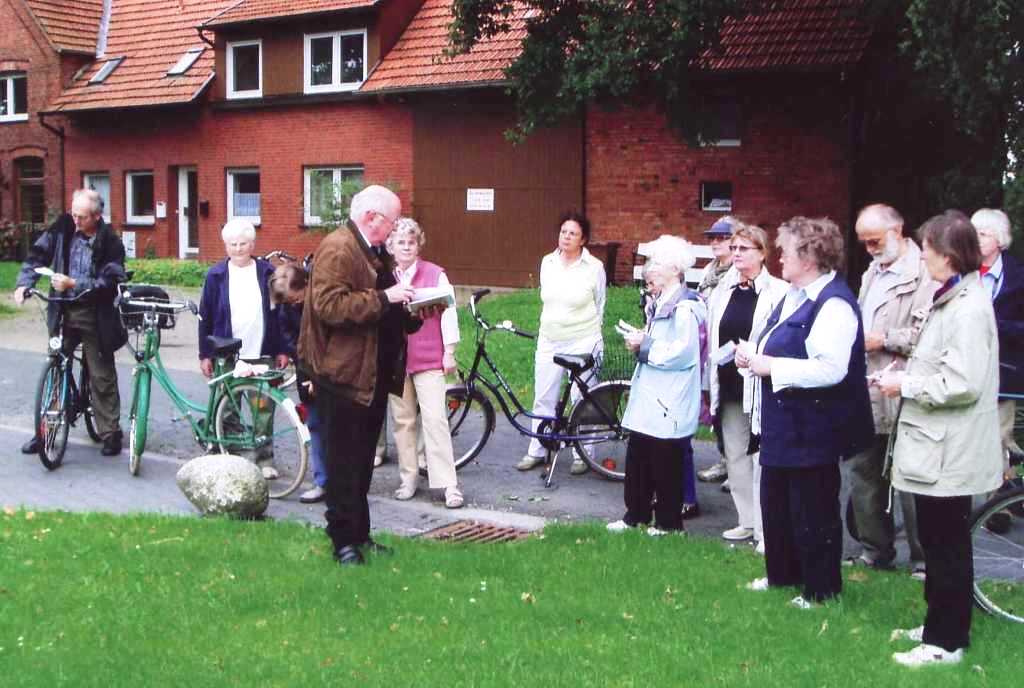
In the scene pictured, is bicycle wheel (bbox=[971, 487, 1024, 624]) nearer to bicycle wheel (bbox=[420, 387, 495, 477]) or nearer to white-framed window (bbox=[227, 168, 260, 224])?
bicycle wheel (bbox=[420, 387, 495, 477])

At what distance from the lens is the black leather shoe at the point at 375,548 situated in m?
6.95

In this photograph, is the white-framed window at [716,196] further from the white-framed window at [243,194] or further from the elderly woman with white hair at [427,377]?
the elderly woman with white hair at [427,377]

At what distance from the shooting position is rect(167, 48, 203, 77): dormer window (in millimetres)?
30750

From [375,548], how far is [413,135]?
67.6 feet

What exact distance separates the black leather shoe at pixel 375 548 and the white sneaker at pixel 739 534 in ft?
7.02

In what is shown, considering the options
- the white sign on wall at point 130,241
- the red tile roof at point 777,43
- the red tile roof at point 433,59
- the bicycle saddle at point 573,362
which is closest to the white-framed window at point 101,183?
the white sign on wall at point 130,241

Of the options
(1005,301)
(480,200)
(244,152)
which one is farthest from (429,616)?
(244,152)

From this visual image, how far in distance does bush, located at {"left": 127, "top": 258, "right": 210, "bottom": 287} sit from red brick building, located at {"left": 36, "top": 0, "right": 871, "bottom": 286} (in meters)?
2.12

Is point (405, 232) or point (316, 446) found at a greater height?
point (405, 232)

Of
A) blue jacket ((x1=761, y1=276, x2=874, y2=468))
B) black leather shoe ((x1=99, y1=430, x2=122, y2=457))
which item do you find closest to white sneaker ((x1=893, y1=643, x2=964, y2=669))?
blue jacket ((x1=761, y1=276, x2=874, y2=468))

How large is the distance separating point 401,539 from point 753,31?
54.1 ft

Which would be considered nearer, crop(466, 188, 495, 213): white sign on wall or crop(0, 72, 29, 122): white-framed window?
crop(466, 188, 495, 213): white sign on wall

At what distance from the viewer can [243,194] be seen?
99.2ft

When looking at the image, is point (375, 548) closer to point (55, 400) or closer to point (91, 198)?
point (55, 400)
